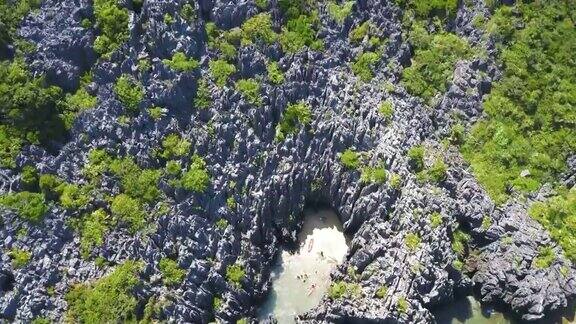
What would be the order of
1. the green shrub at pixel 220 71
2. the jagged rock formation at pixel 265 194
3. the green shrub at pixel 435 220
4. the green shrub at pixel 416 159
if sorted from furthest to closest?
1. the green shrub at pixel 416 159
2. the green shrub at pixel 220 71
3. the green shrub at pixel 435 220
4. the jagged rock formation at pixel 265 194

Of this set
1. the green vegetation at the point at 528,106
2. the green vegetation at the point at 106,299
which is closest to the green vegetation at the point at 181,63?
the green vegetation at the point at 106,299

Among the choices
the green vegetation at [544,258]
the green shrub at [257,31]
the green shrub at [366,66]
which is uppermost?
the green shrub at [257,31]

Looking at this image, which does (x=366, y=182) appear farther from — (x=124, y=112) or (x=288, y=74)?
(x=124, y=112)

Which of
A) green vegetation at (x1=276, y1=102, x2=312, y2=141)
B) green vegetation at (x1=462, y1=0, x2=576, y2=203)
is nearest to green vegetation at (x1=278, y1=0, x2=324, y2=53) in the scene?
green vegetation at (x1=276, y1=102, x2=312, y2=141)

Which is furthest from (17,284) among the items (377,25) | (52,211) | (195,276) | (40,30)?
(377,25)

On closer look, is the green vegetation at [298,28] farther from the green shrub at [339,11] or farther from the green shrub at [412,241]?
the green shrub at [412,241]

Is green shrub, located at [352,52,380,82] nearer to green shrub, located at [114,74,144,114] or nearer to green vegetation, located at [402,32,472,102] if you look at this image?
green vegetation, located at [402,32,472,102]
